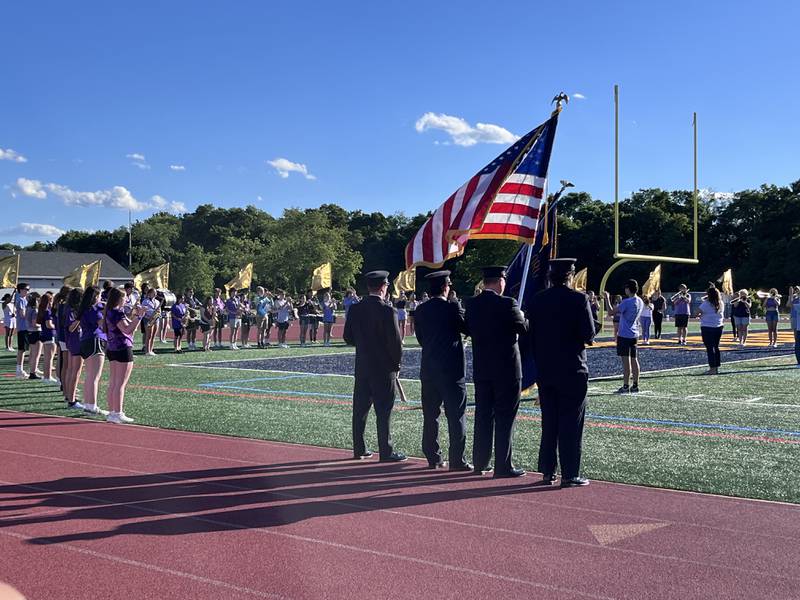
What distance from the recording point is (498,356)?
7395 millimetres

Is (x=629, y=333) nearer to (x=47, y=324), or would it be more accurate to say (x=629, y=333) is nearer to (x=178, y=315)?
(x=47, y=324)

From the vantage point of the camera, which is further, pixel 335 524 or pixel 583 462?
pixel 583 462

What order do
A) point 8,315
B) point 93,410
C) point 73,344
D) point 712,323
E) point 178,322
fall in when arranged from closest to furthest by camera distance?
point 93,410 < point 73,344 < point 712,323 < point 8,315 < point 178,322

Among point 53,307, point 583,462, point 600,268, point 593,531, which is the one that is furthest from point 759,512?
point 600,268

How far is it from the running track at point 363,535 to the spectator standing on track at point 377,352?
1.56ft

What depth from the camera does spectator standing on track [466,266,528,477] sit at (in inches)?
290

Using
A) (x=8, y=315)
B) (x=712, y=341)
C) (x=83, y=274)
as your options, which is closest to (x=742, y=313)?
(x=712, y=341)

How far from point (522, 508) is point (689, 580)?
179cm

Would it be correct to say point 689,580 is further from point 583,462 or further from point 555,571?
point 583,462

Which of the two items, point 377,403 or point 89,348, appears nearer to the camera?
point 377,403

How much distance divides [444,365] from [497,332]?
2.36 ft

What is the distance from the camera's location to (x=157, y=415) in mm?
11266

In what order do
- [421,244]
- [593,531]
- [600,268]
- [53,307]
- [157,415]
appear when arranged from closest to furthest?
[593,531]
[421,244]
[157,415]
[53,307]
[600,268]

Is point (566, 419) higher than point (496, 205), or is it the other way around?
point (496, 205)
